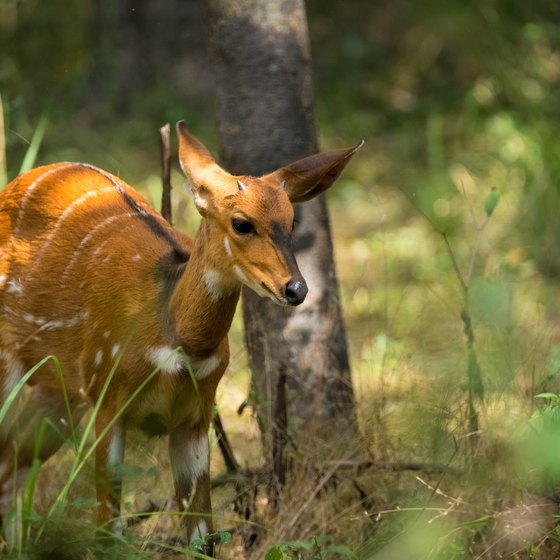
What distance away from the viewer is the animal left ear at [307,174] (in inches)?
141

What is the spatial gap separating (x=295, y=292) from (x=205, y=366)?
1.87ft

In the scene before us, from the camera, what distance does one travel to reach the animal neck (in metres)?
3.50

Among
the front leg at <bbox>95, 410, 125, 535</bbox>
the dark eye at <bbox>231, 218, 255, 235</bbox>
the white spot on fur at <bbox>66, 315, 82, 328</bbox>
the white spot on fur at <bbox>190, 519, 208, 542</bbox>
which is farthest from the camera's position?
the white spot on fur at <bbox>66, 315, 82, 328</bbox>

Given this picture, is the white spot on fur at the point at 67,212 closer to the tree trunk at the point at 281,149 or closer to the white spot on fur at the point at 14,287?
the white spot on fur at the point at 14,287

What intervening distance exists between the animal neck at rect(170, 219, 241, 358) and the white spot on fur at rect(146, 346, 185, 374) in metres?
0.05

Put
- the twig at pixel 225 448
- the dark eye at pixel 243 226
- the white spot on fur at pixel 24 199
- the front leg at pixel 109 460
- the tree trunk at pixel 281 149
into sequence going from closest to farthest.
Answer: the dark eye at pixel 243 226
the front leg at pixel 109 460
the white spot on fur at pixel 24 199
the twig at pixel 225 448
the tree trunk at pixel 281 149

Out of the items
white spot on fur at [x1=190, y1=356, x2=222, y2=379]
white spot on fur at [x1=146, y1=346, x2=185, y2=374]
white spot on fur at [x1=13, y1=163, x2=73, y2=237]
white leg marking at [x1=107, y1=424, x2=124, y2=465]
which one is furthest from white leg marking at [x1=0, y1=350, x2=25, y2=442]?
white spot on fur at [x1=190, y1=356, x2=222, y2=379]

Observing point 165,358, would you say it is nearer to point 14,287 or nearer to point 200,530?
point 200,530

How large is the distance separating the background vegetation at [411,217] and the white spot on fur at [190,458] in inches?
11.4

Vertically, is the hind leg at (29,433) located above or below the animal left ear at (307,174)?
below

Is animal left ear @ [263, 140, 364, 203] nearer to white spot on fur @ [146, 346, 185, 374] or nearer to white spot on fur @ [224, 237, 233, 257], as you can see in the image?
white spot on fur @ [224, 237, 233, 257]

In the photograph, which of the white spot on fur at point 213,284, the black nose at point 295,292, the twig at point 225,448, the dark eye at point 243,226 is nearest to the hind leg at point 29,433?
the twig at point 225,448

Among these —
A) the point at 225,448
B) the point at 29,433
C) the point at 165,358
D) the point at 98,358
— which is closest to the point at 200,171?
the point at 165,358

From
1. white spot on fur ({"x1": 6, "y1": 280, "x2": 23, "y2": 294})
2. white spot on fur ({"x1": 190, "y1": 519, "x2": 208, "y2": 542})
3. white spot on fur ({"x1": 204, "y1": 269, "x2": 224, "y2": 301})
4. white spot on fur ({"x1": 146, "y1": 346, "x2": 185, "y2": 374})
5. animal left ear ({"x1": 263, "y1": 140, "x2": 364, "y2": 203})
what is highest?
animal left ear ({"x1": 263, "y1": 140, "x2": 364, "y2": 203})
